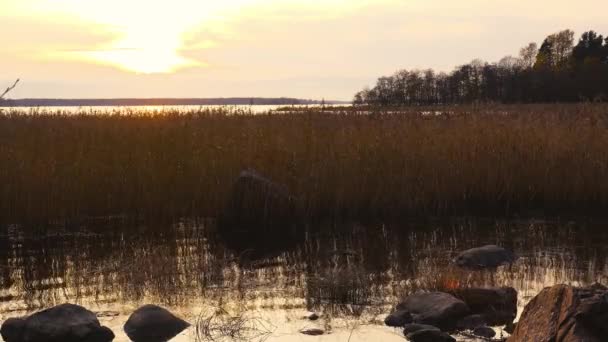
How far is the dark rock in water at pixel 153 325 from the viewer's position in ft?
14.2

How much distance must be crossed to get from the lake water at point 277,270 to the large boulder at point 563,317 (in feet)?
3.18

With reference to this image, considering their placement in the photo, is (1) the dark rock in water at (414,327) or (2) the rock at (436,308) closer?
(1) the dark rock in water at (414,327)

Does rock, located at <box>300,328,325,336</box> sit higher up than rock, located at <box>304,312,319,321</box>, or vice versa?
rock, located at <box>304,312,319,321</box>

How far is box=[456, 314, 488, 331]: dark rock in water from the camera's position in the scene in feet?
14.5

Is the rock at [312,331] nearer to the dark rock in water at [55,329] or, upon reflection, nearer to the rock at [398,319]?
the rock at [398,319]

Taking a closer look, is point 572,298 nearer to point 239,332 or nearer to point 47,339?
point 239,332

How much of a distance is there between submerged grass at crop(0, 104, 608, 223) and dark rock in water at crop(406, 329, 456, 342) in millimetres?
4067

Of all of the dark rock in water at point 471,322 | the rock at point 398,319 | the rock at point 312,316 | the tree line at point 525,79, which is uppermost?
the tree line at point 525,79

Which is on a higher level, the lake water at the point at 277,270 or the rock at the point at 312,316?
the lake water at the point at 277,270

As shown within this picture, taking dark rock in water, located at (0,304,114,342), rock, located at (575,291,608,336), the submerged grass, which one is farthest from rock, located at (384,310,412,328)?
the submerged grass

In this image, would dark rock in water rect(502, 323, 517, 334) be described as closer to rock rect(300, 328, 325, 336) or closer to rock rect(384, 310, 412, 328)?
rock rect(384, 310, 412, 328)

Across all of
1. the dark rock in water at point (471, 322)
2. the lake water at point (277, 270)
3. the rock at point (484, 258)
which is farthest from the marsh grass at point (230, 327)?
the rock at point (484, 258)

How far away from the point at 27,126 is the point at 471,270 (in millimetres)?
9371

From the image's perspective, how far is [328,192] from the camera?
27.3 feet
